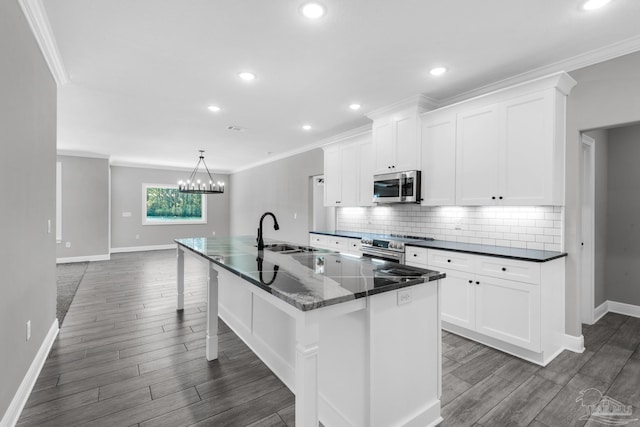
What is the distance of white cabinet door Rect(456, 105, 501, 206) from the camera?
3.08 m

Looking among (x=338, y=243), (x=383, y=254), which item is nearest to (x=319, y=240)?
(x=338, y=243)

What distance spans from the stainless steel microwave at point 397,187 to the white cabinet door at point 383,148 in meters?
0.12

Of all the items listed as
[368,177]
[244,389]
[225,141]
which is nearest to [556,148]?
[368,177]

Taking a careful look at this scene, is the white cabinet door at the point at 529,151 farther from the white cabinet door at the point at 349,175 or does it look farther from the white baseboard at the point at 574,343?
the white cabinet door at the point at 349,175

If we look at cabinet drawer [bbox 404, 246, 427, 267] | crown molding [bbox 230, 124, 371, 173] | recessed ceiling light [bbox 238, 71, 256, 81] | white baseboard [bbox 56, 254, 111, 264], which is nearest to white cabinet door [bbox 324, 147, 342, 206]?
crown molding [bbox 230, 124, 371, 173]

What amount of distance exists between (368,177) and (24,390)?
165 inches

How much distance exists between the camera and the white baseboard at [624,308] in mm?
3595

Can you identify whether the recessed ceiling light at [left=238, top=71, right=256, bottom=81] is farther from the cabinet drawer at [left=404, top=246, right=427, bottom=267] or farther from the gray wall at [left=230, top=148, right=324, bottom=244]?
the gray wall at [left=230, top=148, right=324, bottom=244]

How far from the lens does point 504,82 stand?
320cm

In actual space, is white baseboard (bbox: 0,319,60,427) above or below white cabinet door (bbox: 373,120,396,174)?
below

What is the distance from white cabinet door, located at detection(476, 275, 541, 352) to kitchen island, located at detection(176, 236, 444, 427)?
1242mm

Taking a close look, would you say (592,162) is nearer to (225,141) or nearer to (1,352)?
(1,352)

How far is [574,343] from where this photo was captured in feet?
9.15

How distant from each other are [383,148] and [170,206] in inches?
313
